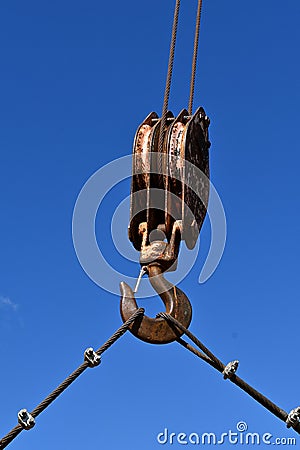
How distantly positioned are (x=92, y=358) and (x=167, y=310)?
51cm

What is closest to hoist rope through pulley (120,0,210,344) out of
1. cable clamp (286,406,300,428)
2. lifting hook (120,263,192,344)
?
lifting hook (120,263,192,344)

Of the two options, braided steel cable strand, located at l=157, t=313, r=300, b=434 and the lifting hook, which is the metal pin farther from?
braided steel cable strand, located at l=157, t=313, r=300, b=434

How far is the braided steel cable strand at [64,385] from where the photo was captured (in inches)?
167

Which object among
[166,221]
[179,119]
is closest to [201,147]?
[179,119]

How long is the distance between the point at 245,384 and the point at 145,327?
0.52 metres

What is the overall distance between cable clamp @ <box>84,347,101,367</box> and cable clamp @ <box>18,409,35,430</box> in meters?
0.35

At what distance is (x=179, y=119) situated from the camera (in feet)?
16.8

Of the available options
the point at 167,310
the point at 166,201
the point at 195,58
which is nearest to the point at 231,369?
the point at 167,310

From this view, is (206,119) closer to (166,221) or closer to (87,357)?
(166,221)

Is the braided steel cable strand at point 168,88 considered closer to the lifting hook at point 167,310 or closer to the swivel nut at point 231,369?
the lifting hook at point 167,310

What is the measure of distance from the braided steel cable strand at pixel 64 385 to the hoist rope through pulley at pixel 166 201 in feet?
0.21

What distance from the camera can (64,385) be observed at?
4336 millimetres

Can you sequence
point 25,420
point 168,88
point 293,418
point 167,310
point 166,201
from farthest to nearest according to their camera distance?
1. point 168,88
2. point 166,201
3. point 167,310
4. point 293,418
5. point 25,420

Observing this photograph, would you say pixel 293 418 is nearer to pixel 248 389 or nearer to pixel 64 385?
pixel 248 389
